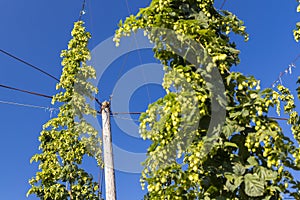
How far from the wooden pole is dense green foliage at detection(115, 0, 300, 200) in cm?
298

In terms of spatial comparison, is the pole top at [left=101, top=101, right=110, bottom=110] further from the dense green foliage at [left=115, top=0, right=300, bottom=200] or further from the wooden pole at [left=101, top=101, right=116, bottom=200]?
the dense green foliage at [left=115, top=0, right=300, bottom=200]

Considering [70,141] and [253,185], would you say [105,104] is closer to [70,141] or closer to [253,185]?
[70,141]

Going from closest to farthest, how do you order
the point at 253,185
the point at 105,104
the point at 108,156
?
the point at 253,185 < the point at 108,156 < the point at 105,104

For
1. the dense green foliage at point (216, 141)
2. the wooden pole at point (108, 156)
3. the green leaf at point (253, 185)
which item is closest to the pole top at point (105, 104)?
the wooden pole at point (108, 156)

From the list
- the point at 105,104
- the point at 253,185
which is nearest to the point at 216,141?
the point at 253,185

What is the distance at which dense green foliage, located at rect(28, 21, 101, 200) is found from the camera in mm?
5652

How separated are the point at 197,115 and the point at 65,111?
167 inches

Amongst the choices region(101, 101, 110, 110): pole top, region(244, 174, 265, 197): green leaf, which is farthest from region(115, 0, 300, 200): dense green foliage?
region(101, 101, 110, 110): pole top

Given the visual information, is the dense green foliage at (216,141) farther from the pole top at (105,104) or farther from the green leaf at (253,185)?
the pole top at (105,104)

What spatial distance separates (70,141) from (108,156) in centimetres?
85

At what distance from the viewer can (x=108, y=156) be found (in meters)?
5.38

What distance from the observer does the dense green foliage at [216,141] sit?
6.53ft

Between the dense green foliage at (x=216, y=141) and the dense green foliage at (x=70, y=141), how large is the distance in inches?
146

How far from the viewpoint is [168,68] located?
8.50 ft
